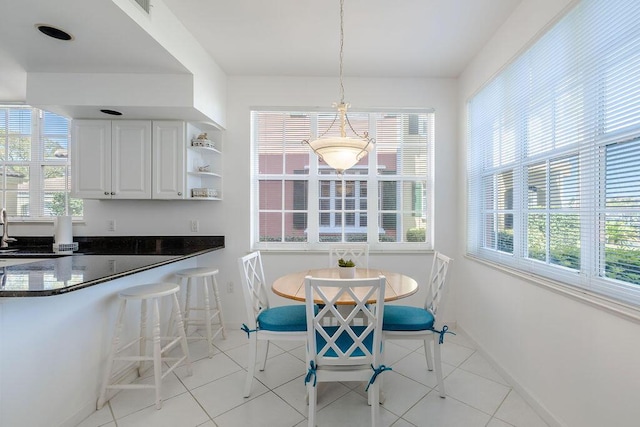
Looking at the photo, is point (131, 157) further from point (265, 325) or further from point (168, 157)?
point (265, 325)

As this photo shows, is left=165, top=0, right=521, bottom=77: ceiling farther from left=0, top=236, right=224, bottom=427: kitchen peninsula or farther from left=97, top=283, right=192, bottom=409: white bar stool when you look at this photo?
left=97, top=283, right=192, bottom=409: white bar stool

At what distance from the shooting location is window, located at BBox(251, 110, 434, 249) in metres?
3.34

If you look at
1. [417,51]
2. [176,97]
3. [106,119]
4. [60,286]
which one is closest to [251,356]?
[60,286]

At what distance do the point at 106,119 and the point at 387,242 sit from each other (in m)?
3.19

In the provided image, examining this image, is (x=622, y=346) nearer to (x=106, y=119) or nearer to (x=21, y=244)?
(x=106, y=119)

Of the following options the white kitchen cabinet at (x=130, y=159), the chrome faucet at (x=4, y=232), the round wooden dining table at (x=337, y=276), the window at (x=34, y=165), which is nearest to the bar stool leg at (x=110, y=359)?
the round wooden dining table at (x=337, y=276)

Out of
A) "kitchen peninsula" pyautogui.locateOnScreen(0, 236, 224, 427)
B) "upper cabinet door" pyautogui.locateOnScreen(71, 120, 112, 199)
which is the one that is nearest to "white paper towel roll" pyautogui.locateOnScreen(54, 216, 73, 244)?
"upper cabinet door" pyautogui.locateOnScreen(71, 120, 112, 199)

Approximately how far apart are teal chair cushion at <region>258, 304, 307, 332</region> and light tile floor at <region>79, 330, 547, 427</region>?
49 cm

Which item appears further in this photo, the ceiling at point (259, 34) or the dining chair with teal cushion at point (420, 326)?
the dining chair with teal cushion at point (420, 326)

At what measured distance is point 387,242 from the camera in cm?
333

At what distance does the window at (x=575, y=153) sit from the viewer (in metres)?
1.36

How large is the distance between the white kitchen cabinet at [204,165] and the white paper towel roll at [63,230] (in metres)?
1.22

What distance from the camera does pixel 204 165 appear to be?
324 centimetres

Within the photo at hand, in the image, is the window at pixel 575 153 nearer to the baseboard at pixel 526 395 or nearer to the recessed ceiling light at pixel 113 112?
the baseboard at pixel 526 395
